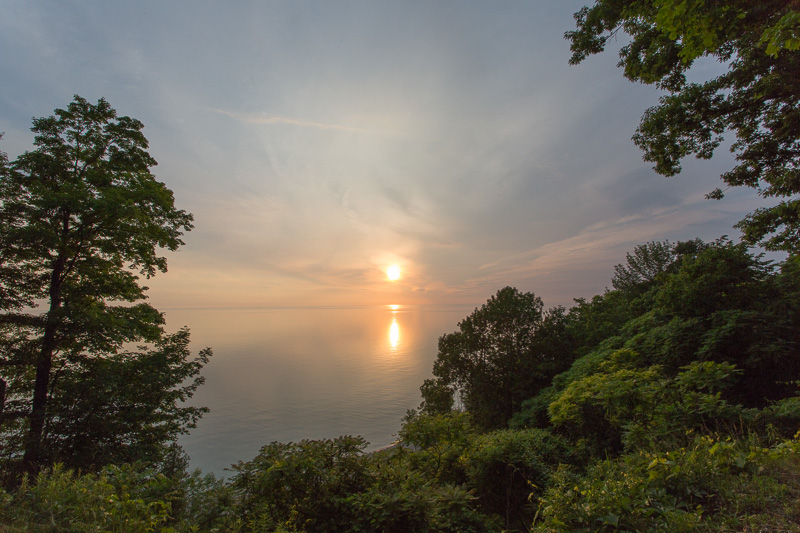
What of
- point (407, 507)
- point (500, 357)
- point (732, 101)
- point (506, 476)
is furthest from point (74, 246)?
point (500, 357)

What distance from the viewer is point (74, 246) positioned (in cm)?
1256

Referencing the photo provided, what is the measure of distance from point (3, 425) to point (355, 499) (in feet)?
53.4

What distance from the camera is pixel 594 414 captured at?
10055 mm

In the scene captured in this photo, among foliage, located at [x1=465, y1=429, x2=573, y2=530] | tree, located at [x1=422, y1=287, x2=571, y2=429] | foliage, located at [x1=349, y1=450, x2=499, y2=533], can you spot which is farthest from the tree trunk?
tree, located at [x1=422, y1=287, x2=571, y2=429]

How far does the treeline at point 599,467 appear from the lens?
362 centimetres

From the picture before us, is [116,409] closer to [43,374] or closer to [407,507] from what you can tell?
[43,374]

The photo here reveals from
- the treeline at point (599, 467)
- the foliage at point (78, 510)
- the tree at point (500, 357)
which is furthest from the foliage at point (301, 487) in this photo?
the tree at point (500, 357)

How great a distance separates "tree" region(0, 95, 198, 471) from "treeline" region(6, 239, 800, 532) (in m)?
7.00

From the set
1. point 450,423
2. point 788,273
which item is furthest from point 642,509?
point 788,273

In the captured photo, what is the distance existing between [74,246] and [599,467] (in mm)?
19829

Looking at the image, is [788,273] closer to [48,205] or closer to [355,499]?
[355,499]

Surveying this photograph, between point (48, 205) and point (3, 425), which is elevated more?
point (48, 205)

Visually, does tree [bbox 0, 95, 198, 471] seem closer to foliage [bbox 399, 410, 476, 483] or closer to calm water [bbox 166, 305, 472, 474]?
foliage [bbox 399, 410, 476, 483]

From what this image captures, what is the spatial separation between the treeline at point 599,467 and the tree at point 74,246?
7001 mm
